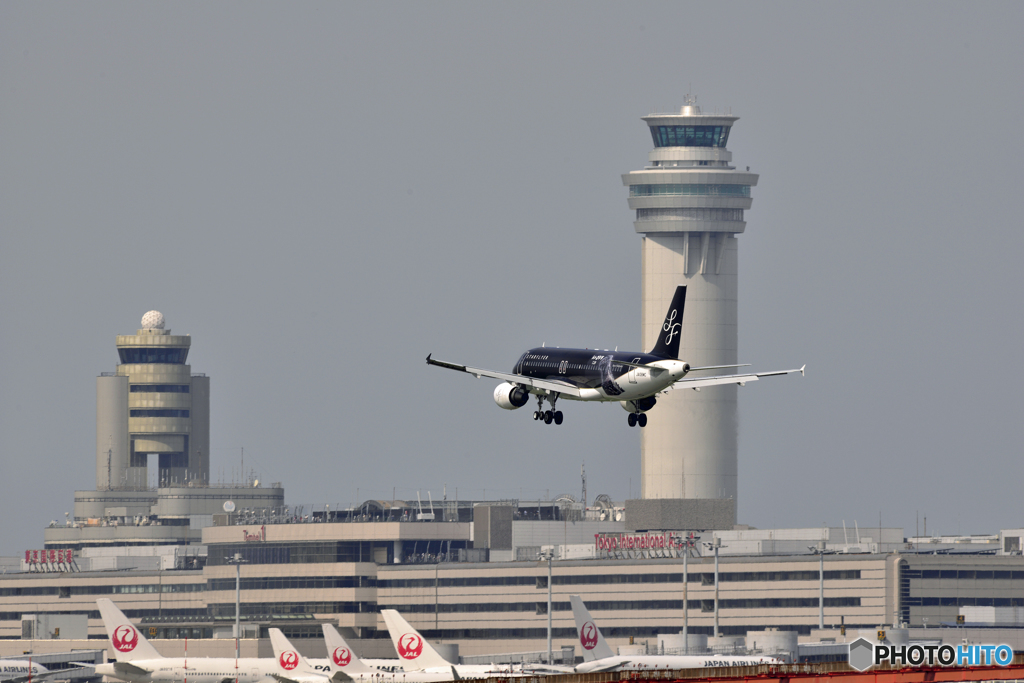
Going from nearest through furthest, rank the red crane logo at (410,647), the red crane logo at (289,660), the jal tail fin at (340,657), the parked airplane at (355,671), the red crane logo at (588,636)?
the parked airplane at (355,671) < the jal tail fin at (340,657) < the red crane logo at (410,647) < the red crane logo at (289,660) < the red crane logo at (588,636)

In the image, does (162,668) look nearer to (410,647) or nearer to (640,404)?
(410,647)

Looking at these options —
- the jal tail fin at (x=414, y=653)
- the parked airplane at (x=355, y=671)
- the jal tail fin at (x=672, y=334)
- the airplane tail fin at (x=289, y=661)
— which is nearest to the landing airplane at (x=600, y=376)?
the jal tail fin at (x=672, y=334)

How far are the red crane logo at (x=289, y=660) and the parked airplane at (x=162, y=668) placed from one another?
87.3 inches

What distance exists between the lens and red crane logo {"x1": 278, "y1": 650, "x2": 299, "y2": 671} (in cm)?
19293

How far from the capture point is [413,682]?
588ft

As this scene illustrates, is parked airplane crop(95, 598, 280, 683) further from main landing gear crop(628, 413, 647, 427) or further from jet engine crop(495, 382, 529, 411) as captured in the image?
main landing gear crop(628, 413, 647, 427)

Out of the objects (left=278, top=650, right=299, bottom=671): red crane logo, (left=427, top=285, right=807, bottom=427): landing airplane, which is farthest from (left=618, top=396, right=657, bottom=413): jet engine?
(left=278, top=650, right=299, bottom=671): red crane logo

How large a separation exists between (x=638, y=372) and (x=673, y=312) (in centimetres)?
1311

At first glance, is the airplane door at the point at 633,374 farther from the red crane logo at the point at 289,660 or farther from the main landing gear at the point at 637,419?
the red crane logo at the point at 289,660

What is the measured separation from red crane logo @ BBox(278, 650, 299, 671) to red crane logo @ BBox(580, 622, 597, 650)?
28.1 m

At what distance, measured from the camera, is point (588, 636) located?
19750 centimetres

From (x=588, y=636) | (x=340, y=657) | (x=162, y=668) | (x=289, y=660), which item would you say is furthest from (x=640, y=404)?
(x=162, y=668)

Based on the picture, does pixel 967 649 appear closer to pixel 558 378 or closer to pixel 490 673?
pixel 558 378

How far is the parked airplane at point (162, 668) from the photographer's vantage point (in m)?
196
